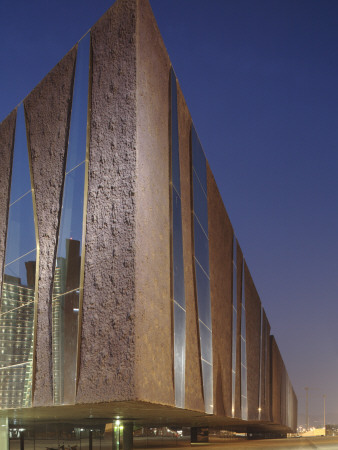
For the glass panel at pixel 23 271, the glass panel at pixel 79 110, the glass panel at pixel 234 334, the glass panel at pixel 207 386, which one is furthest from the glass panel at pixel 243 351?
the glass panel at pixel 79 110

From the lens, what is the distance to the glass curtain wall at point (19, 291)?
1002 centimetres

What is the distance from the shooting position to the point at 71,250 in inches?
365

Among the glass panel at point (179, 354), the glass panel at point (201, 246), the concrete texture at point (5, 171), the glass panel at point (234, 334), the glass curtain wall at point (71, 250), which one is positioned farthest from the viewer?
the glass panel at point (234, 334)

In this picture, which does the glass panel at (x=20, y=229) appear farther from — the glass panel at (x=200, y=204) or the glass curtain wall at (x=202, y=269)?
the glass panel at (x=200, y=204)

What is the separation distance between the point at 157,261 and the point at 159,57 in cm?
436

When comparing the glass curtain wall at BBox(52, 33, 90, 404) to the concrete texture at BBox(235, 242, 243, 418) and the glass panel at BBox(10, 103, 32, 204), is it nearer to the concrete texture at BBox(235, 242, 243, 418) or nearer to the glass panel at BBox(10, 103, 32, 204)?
the glass panel at BBox(10, 103, 32, 204)

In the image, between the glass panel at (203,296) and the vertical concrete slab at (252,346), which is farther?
the vertical concrete slab at (252,346)

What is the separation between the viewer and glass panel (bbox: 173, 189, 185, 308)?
10297mm

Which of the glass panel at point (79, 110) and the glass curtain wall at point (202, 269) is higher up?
the glass panel at point (79, 110)

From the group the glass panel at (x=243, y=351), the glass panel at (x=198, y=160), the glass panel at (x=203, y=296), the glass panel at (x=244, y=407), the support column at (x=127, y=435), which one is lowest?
the support column at (x=127, y=435)

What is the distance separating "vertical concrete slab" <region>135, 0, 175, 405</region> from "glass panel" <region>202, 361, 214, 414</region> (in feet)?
10.7

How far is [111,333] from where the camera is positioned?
7934mm

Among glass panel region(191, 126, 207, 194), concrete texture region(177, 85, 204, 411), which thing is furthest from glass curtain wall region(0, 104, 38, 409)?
glass panel region(191, 126, 207, 194)

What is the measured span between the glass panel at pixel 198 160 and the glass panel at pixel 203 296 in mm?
2782
